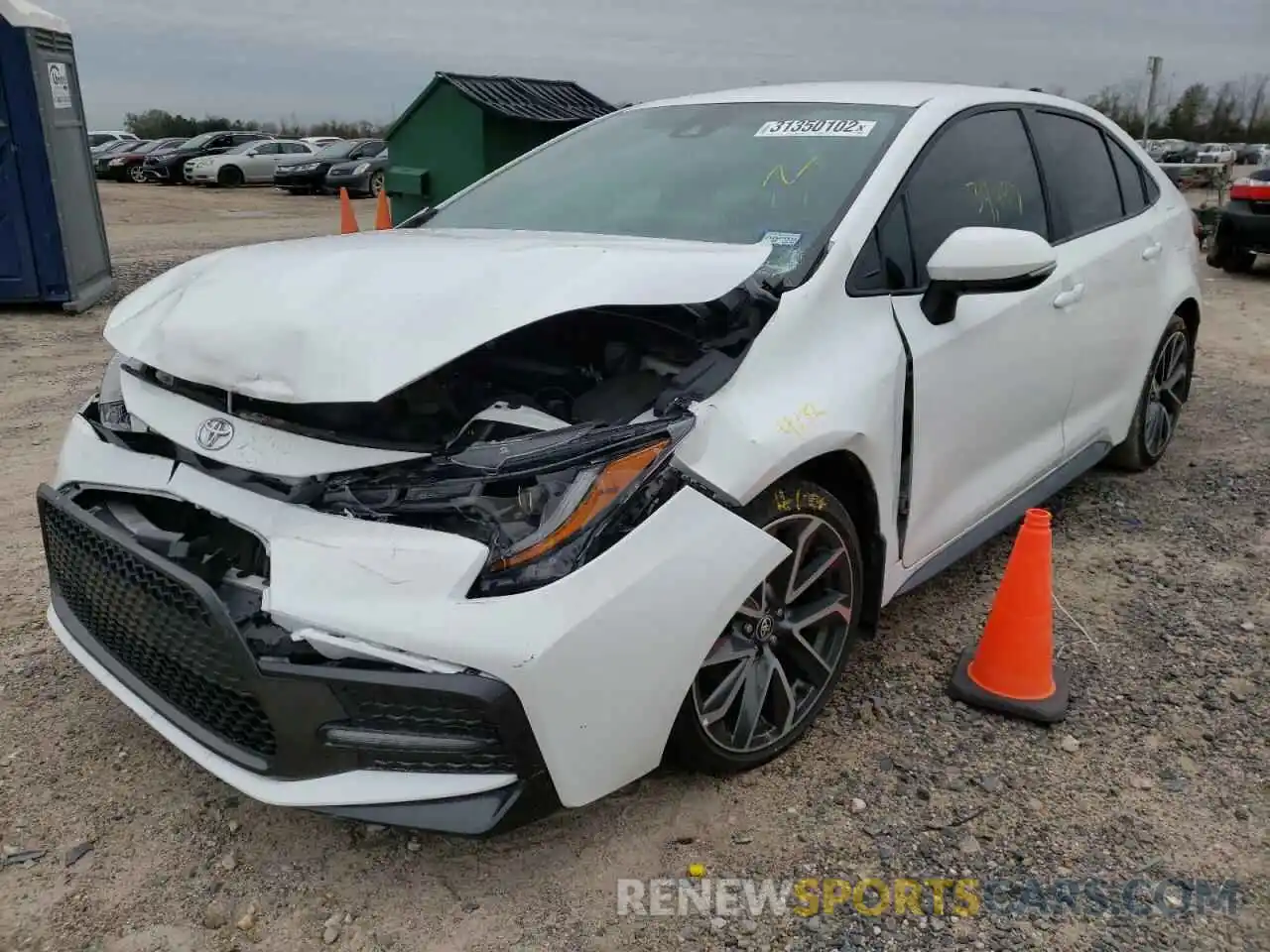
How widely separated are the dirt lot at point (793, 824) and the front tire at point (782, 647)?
0.42 feet

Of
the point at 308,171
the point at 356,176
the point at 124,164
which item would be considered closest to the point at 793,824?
the point at 356,176

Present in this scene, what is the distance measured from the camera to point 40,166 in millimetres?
8266

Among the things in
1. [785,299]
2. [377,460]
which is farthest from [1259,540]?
[377,460]

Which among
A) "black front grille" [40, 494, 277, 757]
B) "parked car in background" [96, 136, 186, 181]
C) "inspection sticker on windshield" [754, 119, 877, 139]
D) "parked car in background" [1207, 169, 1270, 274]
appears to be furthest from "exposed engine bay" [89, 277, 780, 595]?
"parked car in background" [96, 136, 186, 181]

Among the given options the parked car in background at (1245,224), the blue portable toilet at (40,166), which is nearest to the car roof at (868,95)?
the blue portable toilet at (40,166)

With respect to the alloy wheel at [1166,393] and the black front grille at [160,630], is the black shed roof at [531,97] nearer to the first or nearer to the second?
the alloy wheel at [1166,393]

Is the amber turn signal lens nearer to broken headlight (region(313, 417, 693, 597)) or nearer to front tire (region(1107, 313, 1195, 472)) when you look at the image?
broken headlight (region(313, 417, 693, 597))

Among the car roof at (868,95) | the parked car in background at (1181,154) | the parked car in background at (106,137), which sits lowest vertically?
the parked car in background at (1181,154)

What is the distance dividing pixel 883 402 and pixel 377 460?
1.27 meters

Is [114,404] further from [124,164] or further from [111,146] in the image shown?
[111,146]

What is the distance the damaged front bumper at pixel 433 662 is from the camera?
1.93 meters

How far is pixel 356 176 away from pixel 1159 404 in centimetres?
2218

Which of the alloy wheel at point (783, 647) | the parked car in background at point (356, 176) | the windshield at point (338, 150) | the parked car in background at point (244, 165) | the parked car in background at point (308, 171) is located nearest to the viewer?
the alloy wheel at point (783, 647)

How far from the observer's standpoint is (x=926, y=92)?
10.8ft
